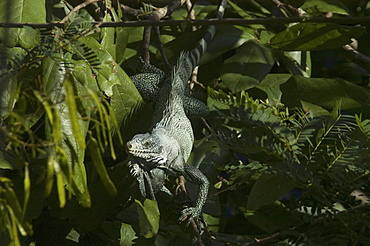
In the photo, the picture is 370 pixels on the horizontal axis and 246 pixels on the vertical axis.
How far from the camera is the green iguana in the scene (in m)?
1.44

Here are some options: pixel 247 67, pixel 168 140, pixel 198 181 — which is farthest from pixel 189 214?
pixel 247 67

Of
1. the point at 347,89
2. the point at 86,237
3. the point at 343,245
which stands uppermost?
the point at 347,89

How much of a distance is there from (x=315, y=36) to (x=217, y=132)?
2.45 feet

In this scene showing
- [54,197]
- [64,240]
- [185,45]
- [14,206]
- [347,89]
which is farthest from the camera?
[185,45]

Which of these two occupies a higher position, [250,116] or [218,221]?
[250,116]

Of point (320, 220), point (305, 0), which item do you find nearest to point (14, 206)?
point (320, 220)

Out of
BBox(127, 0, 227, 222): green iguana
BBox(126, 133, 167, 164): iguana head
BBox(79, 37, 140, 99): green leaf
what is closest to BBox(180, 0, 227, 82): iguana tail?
BBox(127, 0, 227, 222): green iguana

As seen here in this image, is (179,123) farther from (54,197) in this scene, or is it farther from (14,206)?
Result: (14,206)

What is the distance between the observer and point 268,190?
152 cm

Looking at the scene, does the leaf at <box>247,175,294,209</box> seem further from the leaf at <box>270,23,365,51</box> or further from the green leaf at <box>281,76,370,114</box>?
the leaf at <box>270,23,365,51</box>

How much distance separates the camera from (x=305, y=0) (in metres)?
2.29

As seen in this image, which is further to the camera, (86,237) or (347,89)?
(347,89)

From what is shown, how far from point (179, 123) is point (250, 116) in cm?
51

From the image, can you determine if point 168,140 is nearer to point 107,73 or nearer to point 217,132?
point 217,132
